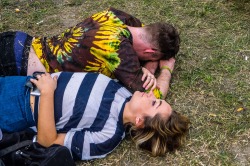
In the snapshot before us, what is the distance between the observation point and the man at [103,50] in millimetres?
3344

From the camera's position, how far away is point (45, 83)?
313cm

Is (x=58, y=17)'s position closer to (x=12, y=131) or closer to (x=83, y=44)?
(x=83, y=44)

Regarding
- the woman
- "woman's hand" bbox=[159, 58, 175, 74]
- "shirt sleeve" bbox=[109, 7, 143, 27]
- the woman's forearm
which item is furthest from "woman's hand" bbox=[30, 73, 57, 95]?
"woman's hand" bbox=[159, 58, 175, 74]

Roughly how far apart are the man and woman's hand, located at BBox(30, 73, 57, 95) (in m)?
0.33

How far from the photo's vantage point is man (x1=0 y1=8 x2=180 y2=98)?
3344mm

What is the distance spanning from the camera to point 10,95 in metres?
3.16

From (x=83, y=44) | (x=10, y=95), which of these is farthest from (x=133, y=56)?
(x=10, y=95)

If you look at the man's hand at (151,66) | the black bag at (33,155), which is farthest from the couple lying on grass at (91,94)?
the man's hand at (151,66)

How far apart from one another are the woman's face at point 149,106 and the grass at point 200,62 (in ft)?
1.02

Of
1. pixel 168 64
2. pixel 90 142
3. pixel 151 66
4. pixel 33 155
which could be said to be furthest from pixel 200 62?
pixel 33 155

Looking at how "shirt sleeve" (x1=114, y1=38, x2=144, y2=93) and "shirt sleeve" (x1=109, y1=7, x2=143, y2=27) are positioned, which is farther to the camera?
"shirt sleeve" (x1=109, y1=7, x2=143, y2=27)

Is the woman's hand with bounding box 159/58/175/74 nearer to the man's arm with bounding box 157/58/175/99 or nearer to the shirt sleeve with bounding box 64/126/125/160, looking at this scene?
the man's arm with bounding box 157/58/175/99

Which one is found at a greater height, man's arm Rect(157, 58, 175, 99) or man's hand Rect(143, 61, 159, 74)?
man's hand Rect(143, 61, 159, 74)

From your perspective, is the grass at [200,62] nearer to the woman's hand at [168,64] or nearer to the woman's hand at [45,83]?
the woman's hand at [168,64]
